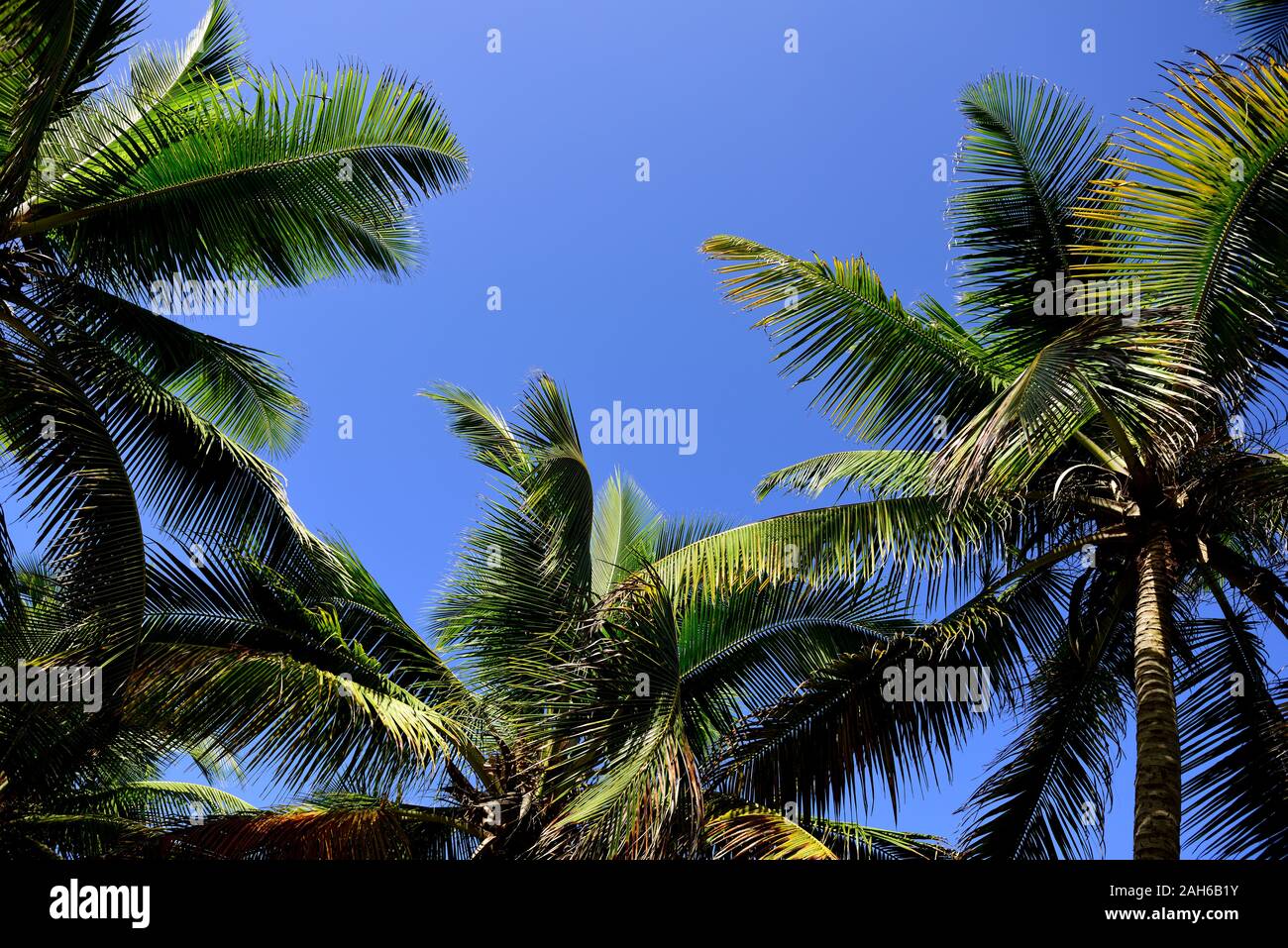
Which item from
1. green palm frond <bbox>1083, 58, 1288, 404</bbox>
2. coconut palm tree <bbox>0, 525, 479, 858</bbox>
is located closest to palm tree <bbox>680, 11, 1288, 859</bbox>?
green palm frond <bbox>1083, 58, 1288, 404</bbox>

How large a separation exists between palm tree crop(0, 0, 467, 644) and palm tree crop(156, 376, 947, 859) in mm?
1547

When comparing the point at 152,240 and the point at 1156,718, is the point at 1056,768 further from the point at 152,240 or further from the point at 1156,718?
the point at 152,240

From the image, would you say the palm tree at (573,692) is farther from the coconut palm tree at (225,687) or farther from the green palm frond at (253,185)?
the green palm frond at (253,185)

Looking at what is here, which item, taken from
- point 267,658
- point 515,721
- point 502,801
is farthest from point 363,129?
point 502,801

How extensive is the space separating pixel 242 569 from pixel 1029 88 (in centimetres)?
810

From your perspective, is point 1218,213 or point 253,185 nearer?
point 1218,213

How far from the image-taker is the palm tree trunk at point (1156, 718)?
689cm

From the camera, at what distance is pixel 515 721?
953cm

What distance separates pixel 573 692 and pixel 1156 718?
13.4 ft

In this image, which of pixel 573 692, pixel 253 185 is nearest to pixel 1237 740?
pixel 573 692

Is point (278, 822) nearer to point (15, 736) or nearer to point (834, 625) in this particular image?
point (15, 736)

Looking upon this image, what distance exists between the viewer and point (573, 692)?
815 centimetres

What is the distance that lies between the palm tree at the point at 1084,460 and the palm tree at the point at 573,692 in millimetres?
772
